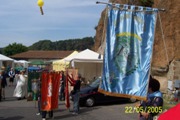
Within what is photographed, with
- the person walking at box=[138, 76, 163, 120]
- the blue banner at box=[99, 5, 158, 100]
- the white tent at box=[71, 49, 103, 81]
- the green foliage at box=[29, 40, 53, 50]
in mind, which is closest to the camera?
the person walking at box=[138, 76, 163, 120]

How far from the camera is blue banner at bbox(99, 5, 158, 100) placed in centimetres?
727

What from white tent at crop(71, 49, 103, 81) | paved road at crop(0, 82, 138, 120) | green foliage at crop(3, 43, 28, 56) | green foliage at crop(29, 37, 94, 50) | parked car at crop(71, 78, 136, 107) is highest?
green foliage at crop(29, 37, 94, 50)

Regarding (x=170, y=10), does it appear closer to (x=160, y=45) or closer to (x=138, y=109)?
(x=160, y=45)

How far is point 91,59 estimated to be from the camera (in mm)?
26406

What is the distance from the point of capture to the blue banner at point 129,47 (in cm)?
727

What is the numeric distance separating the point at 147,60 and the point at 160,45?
1499 centimetres

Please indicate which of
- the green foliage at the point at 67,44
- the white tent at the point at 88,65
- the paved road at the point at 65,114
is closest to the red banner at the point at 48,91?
the paved road at the point at 65,114

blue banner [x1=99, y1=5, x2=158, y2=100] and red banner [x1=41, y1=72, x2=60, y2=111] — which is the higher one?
blue banner [x1=99, y1=5, x2=158, y2=100]

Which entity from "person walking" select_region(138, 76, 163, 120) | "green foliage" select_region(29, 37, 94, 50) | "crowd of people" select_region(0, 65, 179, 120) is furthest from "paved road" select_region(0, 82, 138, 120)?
"green foliage" select_region(29, 37, 94, 50)

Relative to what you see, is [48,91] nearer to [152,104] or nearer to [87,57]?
[152,104]

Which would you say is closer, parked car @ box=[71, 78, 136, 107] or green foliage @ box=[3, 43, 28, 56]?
parked car @ box=[71, 78, 136, 107]

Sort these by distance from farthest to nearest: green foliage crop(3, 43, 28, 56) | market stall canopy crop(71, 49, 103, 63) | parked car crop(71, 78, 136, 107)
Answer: green foliage crop(3, 43, 28, 56) < market stall canopy crop(71, 49, 103, 63) < parked car crop(71, 78, 136, 107)

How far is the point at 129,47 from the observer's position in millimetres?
7219

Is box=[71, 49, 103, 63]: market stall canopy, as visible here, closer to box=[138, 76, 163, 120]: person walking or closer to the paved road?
the paved road
